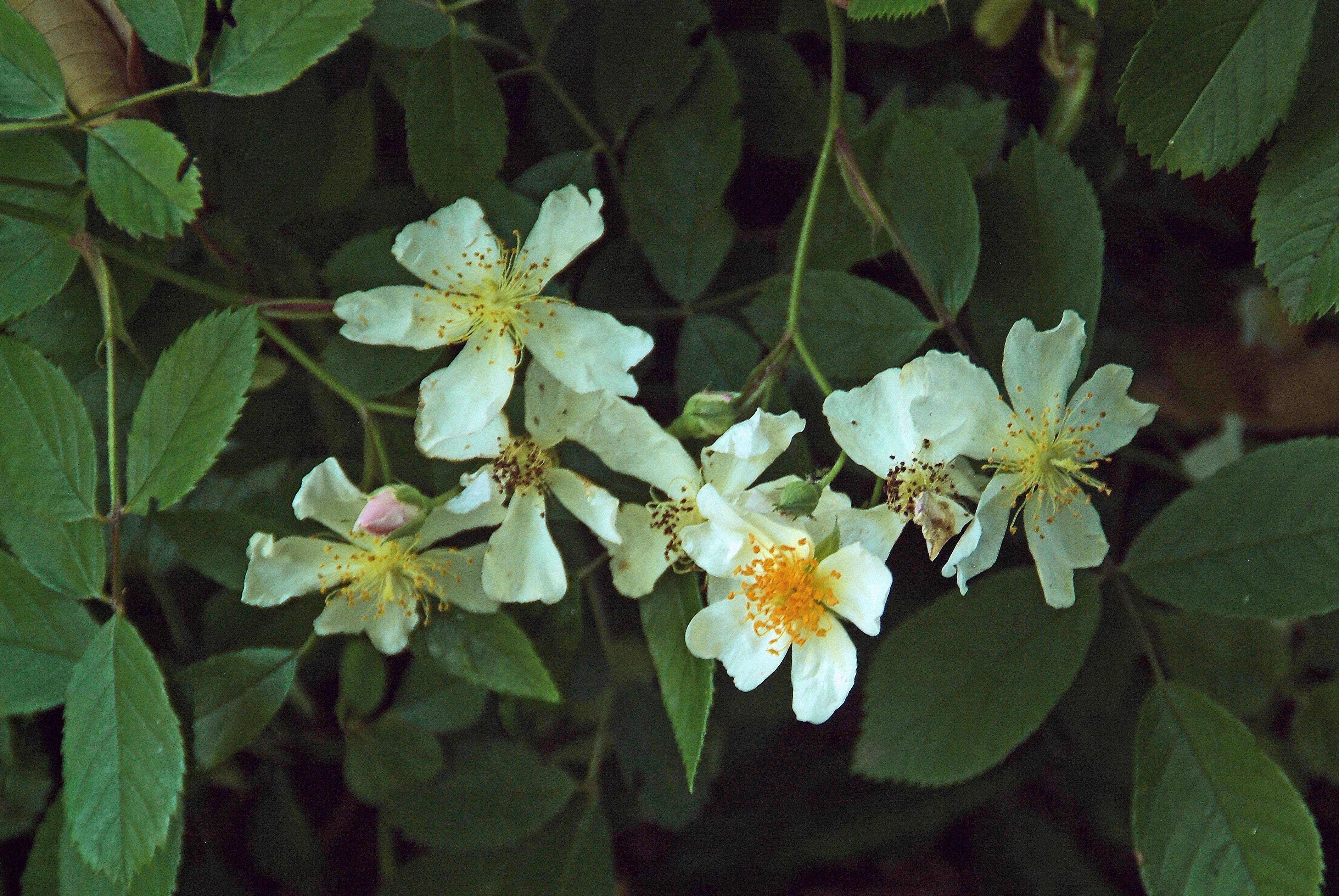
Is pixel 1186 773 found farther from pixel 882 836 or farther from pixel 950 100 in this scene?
pixel 950 100

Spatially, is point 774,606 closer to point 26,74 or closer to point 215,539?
point 215,539

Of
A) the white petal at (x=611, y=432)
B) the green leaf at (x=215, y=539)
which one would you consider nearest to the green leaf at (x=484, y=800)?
the green leaf at (x=215, y=539)

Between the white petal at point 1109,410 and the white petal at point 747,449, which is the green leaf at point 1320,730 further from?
the white petal at point 747,449

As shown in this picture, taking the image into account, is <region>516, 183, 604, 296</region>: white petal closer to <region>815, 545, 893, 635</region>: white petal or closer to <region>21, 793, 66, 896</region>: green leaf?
<region>815, 545, 893, 635</region>: white petal

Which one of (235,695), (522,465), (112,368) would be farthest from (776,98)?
(235,695)

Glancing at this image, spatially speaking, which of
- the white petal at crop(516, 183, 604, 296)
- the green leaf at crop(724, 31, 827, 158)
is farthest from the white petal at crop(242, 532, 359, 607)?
the green leaf at crop(724, 31, 827, 158)

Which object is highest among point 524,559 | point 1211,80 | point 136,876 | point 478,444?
point 1211,80
